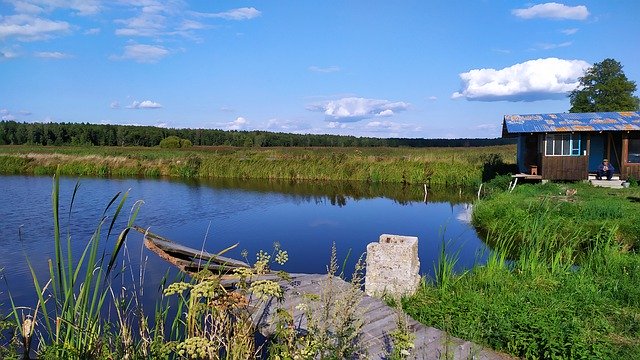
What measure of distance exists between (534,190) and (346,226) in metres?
7.23

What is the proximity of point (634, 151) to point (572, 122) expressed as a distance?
2964 millimetres

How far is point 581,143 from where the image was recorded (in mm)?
21672

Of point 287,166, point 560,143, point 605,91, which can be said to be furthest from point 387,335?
point 605,91

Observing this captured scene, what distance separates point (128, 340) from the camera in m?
3.70

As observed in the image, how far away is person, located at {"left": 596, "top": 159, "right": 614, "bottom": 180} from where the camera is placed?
20642mm

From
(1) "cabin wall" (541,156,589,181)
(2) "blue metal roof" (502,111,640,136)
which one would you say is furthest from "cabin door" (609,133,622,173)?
(1) "cabin wall" (541,156,589,181)

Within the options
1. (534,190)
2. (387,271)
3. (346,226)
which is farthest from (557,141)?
(387,271)

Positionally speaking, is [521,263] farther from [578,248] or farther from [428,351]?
[578,248]

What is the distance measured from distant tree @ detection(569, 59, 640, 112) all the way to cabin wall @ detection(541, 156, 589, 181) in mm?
23760

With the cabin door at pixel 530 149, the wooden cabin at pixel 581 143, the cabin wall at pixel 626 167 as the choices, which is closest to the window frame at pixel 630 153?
the wooden cabin at pixel 581 143

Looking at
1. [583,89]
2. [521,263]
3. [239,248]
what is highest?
[583,89]

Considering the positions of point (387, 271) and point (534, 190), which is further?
point (534, 190)

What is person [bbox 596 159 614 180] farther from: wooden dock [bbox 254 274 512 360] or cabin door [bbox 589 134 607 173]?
wooden dock [bbox 254 274 512 360]

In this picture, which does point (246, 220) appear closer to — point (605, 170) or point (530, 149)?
point (530, 149)
